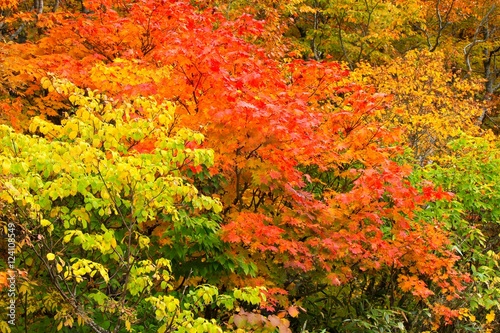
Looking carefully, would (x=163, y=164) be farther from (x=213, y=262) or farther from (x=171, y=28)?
(x=171, y=28)

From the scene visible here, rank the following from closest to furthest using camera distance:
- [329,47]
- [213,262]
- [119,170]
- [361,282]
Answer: [119,170] < [213,262] < [361,282] < [329,47]

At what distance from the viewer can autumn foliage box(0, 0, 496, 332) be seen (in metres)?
4.39

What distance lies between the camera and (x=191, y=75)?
6531 millimetres

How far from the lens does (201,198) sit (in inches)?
192

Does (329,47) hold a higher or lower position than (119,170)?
lower

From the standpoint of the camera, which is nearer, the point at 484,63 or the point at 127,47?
the point at 127,47

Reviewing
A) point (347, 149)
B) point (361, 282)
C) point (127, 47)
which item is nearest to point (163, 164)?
point (347, 149)

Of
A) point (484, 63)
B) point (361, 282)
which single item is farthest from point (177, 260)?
point (484, 63)

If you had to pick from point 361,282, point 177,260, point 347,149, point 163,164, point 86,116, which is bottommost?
point 361,282

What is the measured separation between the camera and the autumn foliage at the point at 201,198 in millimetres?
4395

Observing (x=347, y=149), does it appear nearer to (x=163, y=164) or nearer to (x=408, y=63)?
(x=163, y=164)

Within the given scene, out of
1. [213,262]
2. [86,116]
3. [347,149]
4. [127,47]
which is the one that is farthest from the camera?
[127,47]

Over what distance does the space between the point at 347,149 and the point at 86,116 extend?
12.4 ft

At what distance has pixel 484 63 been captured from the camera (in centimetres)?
2252
